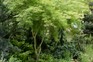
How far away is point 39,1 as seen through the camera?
23.6 ft

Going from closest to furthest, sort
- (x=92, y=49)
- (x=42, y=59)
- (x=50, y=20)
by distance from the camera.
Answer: (x=50, y=20), (x=42, y=59), (x=92, y=49)

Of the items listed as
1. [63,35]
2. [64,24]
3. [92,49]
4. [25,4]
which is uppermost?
[25,4]

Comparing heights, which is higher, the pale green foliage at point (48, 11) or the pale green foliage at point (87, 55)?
the pale green foliage at point (48, 11)

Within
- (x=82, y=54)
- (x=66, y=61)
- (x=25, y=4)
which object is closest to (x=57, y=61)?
(x=66, y=61)

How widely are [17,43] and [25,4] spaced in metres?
2.51

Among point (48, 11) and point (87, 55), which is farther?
point (87, 55)

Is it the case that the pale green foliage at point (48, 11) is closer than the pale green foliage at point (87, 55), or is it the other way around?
the pale green foliage at point (48, 11)

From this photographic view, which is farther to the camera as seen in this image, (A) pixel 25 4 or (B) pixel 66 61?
(B) pixel 66 61

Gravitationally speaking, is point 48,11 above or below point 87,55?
above

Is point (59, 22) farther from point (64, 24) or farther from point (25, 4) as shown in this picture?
point (25, 4)

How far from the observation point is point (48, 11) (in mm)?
7074

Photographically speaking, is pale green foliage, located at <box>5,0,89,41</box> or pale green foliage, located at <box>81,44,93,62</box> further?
pale green foliage, located at <box>81,44,93,62</box>

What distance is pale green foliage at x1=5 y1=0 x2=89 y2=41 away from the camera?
23.1 feet

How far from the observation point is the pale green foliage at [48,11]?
23.1 ft
